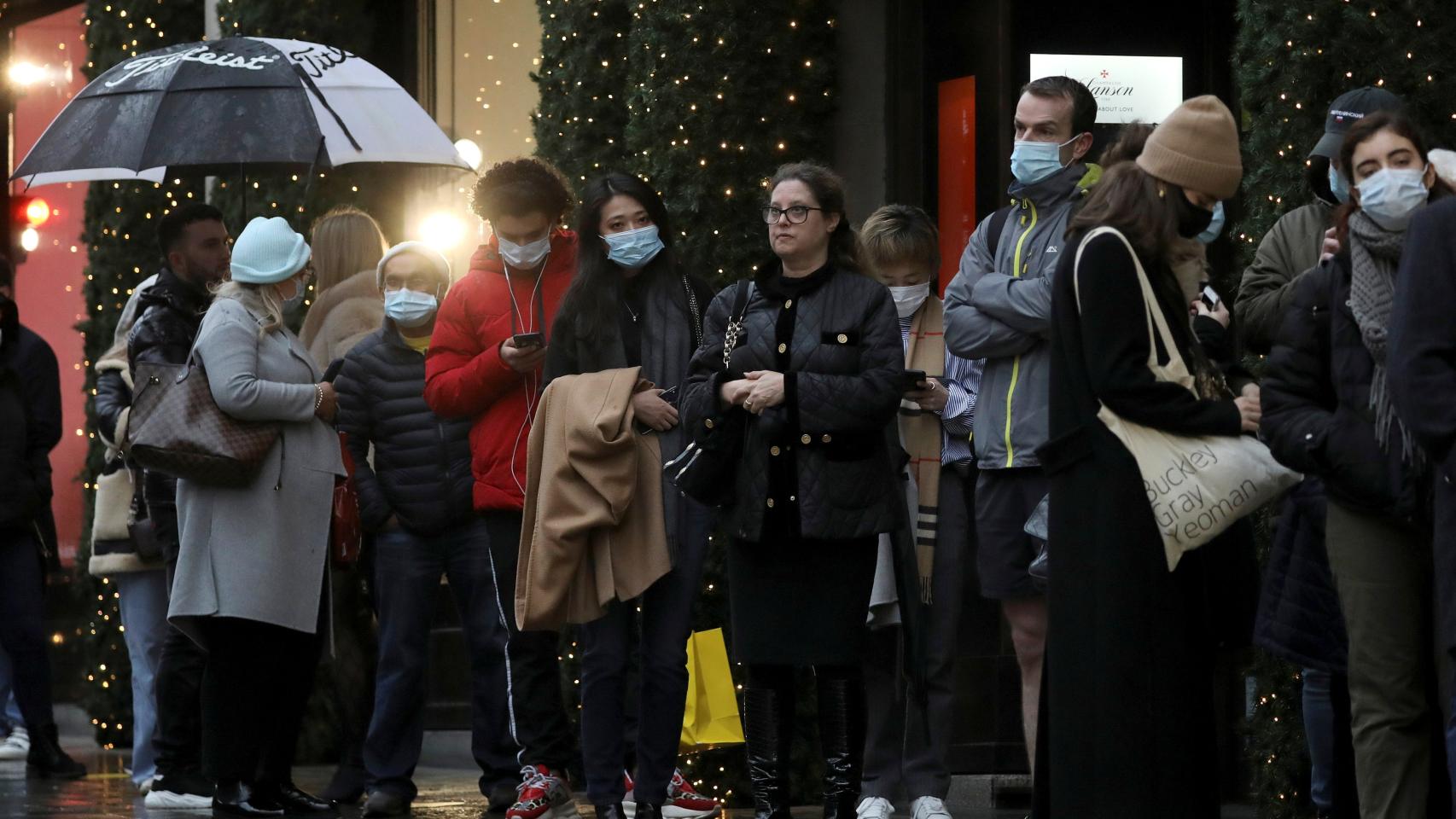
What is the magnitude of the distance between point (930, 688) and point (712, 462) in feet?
4.67

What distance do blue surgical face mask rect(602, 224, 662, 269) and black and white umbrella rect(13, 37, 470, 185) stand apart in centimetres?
156

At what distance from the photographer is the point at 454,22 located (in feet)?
42.9

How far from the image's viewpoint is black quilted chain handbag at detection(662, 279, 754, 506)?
281 inches

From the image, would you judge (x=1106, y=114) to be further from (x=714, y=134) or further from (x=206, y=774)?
(x=206, y=774)

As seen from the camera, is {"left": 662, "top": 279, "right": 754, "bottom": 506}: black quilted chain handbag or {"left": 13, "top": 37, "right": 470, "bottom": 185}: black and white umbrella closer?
{"left": 662, "top": 279, "right": 754, "bottom": 506}: black quilted chain handbag

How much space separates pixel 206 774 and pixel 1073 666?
13.1 ft

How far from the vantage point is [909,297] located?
26.8 feet

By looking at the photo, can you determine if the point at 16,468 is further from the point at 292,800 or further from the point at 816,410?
the point at 816,410

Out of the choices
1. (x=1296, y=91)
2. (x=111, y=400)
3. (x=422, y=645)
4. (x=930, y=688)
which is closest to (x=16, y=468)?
(x=111, y=400)

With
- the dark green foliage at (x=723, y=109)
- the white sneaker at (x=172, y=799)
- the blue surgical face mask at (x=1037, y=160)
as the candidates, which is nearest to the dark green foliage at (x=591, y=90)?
the dark green foliage at (x=723, y=109)

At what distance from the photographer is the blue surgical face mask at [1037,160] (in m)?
7.23

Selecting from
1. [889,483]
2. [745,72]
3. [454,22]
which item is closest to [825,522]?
[889,483]

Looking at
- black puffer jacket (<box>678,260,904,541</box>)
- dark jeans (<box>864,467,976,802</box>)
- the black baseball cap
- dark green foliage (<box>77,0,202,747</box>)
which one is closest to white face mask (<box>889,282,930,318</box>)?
dark jeans (<box>864,467,976,802</box>)

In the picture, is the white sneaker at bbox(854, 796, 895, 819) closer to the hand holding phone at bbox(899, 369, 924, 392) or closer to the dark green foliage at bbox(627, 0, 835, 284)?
the hand holding phone at bbox(899, 369, 924, 392)
